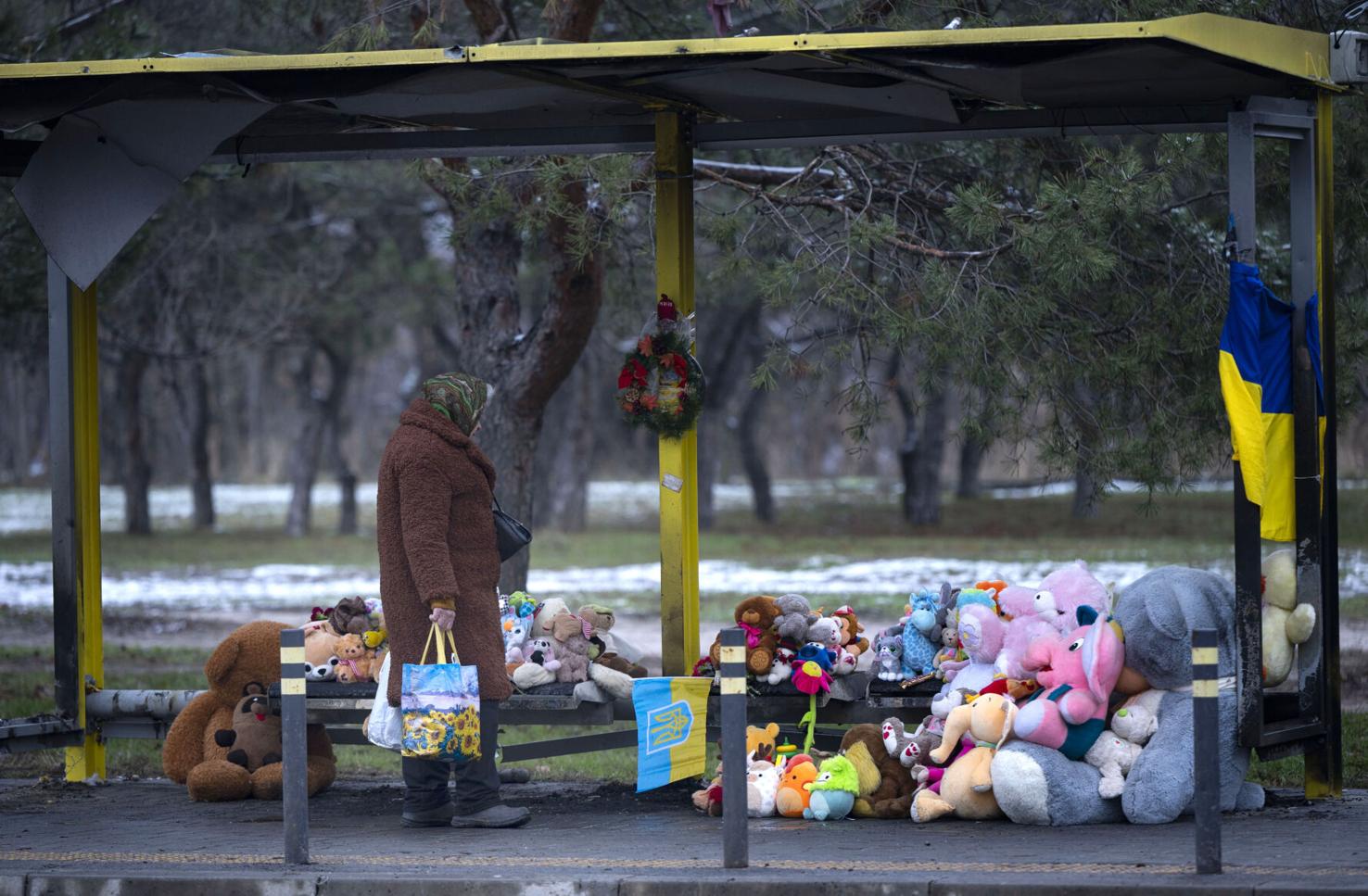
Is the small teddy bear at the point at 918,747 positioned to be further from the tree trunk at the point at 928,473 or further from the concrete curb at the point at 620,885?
the tree trunk at the point at 928,473

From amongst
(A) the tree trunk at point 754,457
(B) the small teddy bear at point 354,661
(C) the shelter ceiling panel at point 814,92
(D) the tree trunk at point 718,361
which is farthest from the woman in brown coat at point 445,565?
(A) the tree trunk at point 754,457

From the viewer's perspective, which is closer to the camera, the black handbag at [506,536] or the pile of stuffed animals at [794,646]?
the black handbag at [506,536]

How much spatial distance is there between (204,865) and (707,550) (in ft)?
73.5

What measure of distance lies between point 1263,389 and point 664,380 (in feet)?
9.14

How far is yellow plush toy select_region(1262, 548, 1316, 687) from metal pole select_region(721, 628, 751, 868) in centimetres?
262

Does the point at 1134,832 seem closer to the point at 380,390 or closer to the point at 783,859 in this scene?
the point at 783,859

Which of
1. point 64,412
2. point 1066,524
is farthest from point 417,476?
point 1066,524

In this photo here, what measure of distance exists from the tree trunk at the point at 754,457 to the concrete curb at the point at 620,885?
2800 centimetres

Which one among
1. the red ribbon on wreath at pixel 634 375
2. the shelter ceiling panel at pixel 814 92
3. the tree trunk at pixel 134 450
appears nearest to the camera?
the shelter ceiling panel at pixel 814 92

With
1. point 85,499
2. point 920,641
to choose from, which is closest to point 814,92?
point 920,641

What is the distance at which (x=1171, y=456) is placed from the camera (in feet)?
31.4

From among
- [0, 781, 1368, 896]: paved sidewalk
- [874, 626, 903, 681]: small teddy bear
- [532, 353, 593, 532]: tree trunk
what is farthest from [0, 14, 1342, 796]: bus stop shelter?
[532, 353, 593, 532]: tree trunk

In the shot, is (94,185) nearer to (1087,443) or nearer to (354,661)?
(354,661)

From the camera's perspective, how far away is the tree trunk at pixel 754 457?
34.4m
